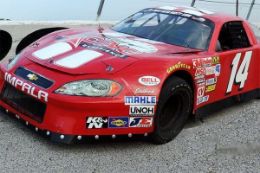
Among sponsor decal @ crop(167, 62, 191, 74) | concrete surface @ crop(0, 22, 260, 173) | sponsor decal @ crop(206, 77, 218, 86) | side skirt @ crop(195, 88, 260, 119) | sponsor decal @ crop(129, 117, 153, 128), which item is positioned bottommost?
side skirt @ crop(195, 88, 260, 119)

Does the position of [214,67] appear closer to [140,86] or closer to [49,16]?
[140,86]

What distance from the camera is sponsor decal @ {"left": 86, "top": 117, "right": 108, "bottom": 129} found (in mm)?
3801

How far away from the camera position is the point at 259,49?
18.7 ft

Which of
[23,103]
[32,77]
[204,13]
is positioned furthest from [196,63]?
[23,103]

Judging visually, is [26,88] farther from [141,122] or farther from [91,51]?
[141,122]

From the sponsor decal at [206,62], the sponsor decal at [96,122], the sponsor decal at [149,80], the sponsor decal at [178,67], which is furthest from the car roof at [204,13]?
the sponsor decal at [96,122]

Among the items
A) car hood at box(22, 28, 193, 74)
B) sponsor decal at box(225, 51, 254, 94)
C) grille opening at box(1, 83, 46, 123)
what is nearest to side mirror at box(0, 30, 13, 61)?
car hood at box(22, 28, 193, 74)

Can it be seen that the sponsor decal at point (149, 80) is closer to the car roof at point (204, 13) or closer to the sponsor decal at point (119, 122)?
the sponsor decal at point (119, 122)

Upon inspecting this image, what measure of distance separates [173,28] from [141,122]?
4.95 feet

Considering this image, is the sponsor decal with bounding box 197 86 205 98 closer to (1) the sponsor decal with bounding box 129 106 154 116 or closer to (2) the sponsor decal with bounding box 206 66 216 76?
(2) the sponsor decal with bounding box 206 66 216 76

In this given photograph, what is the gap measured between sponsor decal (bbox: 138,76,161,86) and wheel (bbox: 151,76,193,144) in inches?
4.4

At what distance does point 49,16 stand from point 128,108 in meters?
5.98

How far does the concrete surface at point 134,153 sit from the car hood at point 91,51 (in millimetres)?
643

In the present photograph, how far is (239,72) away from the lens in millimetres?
5293
